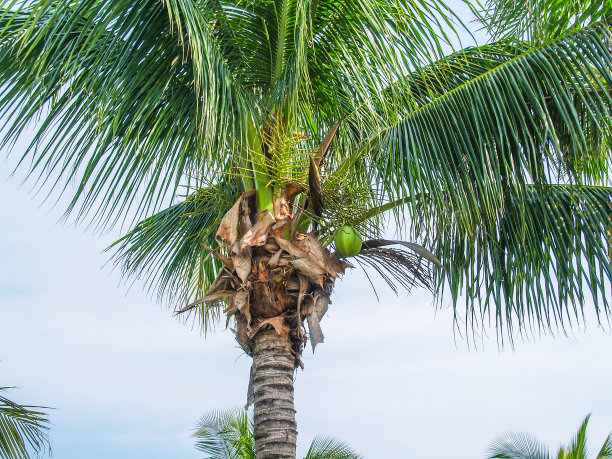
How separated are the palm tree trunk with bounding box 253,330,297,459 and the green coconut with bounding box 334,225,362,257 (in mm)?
679

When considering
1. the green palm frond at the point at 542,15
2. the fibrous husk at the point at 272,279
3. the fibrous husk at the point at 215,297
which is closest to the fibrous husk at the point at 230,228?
the fibrous husk at the point at 272,279

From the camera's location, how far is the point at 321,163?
464cm

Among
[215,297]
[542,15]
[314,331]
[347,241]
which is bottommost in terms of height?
[314,331]

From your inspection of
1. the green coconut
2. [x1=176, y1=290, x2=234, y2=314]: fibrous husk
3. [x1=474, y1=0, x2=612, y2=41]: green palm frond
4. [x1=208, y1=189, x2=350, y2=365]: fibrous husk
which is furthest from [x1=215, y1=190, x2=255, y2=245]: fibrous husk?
[x1=474, y1=0, x2=612, y2=41]: green palm frond

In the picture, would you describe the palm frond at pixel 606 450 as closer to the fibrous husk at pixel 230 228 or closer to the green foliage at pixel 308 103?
the green foliage at pixel 308 103

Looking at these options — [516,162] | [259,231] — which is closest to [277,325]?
[259,231]

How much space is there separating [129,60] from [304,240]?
163 centimetres

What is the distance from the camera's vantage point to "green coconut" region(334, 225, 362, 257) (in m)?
4.37

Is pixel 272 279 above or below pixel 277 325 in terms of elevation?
above

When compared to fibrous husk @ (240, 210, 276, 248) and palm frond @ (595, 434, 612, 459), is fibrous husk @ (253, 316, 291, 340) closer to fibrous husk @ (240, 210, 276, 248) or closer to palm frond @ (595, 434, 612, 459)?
fibrous husk @ (240, 210, 276, 248)

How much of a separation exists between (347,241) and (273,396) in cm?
106

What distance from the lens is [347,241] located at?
436 cm

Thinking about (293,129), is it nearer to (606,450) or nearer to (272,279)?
(272,279)

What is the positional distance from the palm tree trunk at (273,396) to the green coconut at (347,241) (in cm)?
68
